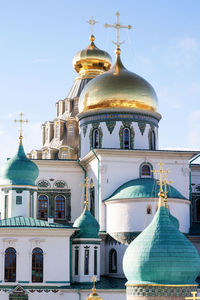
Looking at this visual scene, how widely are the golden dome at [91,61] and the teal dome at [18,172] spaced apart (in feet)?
38.9

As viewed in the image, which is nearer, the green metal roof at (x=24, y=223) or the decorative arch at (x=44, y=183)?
the green metal roof at (x=24, y=223)

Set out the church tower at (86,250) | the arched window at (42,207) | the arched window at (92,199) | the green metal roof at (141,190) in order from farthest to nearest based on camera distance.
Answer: the arched window at (42,207) → the arched window at (92,199) → the green metal roof at (141,190) → the church tower at (86,250)

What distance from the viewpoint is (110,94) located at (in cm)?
3105

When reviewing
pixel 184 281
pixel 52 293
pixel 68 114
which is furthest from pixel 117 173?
pixel 184 281

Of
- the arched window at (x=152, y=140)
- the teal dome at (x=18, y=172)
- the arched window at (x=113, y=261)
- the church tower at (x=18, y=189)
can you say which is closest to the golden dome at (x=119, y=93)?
the arched window at (x=152, y=140)

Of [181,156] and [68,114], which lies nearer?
[181,156]

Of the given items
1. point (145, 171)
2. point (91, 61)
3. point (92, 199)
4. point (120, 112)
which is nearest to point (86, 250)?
point (92, 199)

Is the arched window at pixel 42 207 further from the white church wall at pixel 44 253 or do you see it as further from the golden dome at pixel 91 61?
the golden dome at pixel 91 61

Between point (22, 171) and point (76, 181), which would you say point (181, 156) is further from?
point (22, 171)

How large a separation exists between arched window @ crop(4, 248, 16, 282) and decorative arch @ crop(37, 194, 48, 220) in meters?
5.81

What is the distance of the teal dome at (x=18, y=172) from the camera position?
2791 cm

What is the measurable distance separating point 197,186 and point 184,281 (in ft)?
51.1

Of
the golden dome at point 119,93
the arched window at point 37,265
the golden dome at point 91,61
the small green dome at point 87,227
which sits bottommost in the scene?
the arched window at point 37,265

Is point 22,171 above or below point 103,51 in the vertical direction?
below
